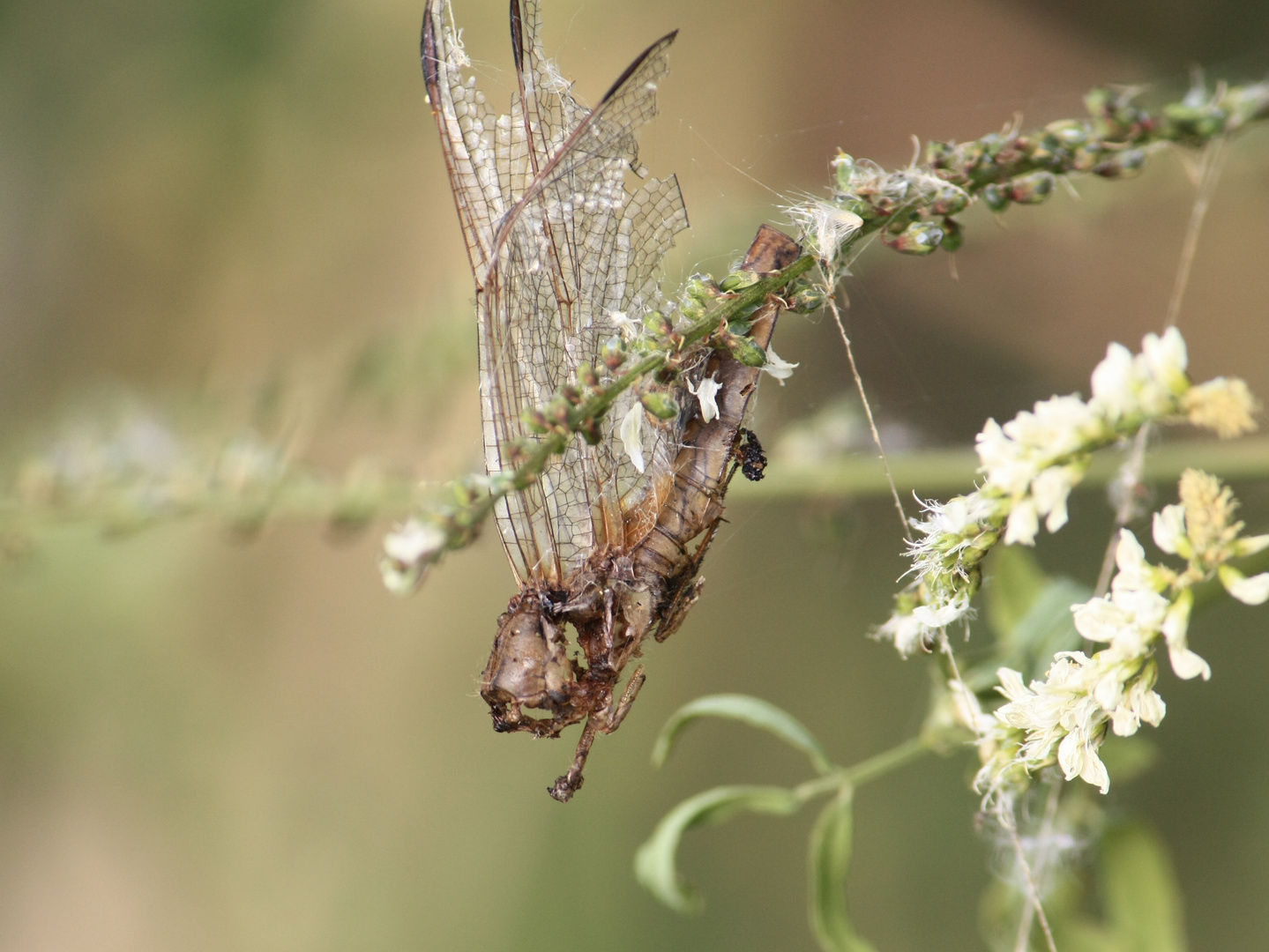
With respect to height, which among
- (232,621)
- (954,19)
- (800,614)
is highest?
(954,19)

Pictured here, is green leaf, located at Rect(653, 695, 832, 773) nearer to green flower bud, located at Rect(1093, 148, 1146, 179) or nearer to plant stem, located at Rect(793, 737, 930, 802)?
plant stem, located at Rect(793, 737, 930, 802)

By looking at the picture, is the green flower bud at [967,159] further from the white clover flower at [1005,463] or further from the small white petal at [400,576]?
the small white petal at [400,576]

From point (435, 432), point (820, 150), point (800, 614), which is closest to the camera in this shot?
point (435, 432)

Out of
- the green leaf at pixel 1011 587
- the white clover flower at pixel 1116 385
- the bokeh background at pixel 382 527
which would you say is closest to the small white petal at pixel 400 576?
the white clover flower at pixel 1116 385

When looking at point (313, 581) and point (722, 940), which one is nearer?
point (722, 940)

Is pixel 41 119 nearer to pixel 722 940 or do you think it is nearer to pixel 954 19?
→ pixel 954 19

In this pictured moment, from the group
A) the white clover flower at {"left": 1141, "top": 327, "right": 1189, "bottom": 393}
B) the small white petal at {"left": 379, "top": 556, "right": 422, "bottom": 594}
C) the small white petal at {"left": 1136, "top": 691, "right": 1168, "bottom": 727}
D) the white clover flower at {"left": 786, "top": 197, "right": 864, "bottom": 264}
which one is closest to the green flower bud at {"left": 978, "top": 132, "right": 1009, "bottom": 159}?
the white clover flower at {"left": 786, "top": 197, "right": 864, "bottom": 264}

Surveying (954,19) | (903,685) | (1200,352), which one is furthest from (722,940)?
(954,19)
